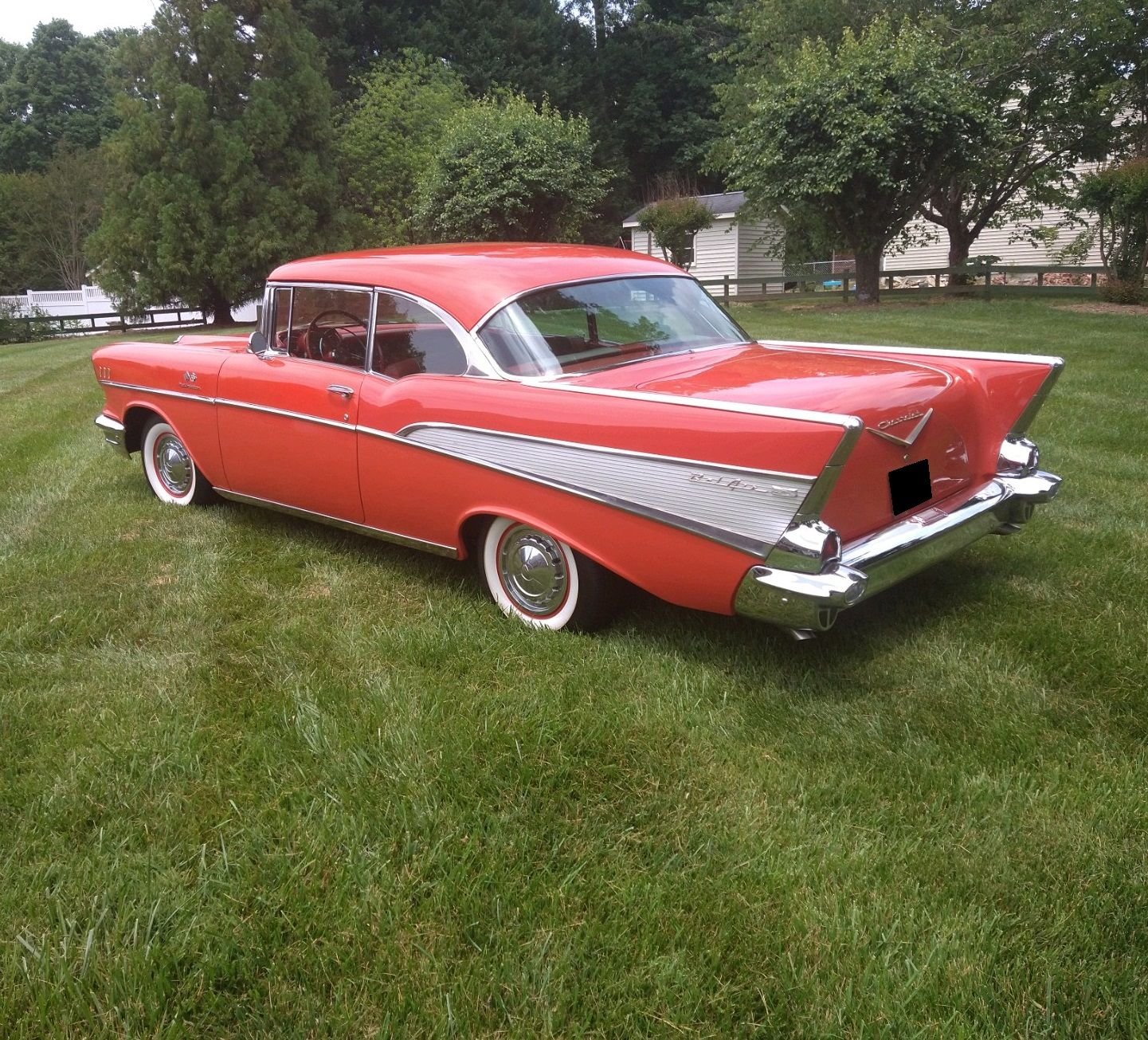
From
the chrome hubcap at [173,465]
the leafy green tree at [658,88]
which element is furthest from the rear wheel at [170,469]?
the leafy green tree at [658,88]

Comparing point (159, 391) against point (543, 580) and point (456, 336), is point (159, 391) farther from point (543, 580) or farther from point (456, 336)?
point (543, 580)

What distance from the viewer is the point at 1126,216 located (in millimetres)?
17438

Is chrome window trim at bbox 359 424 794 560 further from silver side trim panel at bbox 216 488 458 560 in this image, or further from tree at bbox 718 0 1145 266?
tree at bbox 718 0 1145 266

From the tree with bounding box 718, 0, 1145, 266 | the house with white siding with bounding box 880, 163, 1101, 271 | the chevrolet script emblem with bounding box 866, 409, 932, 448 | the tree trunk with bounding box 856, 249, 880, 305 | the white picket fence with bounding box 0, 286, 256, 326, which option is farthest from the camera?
the white picket fence with bounding box 0, 286, 256, 326

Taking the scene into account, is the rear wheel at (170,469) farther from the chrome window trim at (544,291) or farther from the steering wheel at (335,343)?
the chrome window trim at (544,291)

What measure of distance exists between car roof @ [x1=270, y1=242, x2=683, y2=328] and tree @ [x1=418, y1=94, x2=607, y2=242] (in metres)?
15.6

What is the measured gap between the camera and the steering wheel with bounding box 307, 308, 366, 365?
430 cm

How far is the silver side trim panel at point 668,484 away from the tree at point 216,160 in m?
21.5

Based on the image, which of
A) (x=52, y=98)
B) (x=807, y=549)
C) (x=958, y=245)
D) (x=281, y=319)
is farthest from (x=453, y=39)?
(x=807, y=549)

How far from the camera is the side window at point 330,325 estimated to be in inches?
168

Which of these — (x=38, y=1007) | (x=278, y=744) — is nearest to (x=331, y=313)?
(x=278, y=744)

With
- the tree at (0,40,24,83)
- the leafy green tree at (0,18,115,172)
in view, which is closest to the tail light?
the leafy green tree at (0,18,115,172)

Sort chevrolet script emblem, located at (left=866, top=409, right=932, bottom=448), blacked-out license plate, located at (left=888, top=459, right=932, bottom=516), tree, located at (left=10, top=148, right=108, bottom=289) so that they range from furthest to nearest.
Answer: tree, located at (left=10, top=148, right=108, bottom=289) → blacked-out license plate, located at (left=888, top=459, right=932, bottom=516) → chevrolet script emblem, located at (left=866, top=409, right=932, bottom=448)

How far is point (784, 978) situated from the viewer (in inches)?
75.7
